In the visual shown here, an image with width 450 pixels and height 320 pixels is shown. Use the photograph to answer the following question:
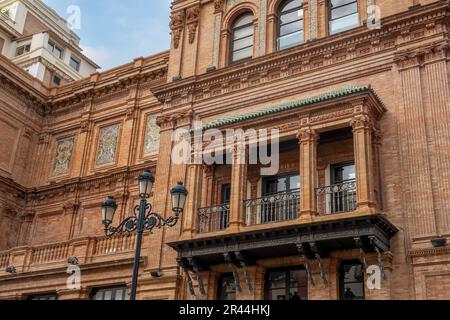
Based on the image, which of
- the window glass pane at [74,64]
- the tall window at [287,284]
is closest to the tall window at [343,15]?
the tall window at [287,284]

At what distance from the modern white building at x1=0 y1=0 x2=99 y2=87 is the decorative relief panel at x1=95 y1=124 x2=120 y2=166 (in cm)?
995

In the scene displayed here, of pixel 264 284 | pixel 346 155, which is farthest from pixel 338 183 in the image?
pixel 264 284

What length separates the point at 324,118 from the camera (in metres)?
17.7

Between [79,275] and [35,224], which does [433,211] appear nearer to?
[79,275]

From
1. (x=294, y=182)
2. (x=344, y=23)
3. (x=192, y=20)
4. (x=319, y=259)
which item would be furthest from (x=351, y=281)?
(x=192, y=20)

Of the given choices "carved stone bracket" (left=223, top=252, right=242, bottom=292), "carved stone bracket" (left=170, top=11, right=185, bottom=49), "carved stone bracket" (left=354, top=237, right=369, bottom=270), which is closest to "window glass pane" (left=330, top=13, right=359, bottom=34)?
"carved stone bracket" (left=170, top=11, right=185, bottom=49)

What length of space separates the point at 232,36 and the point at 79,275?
35.0ft

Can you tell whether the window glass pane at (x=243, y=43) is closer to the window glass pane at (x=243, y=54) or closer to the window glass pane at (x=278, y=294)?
the window glass pane at (x=243, y=54)

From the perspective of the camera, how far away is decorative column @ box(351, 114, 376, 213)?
15.9 m

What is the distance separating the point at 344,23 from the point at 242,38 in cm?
421

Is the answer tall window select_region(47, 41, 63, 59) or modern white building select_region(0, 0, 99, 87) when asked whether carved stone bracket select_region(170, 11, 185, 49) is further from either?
tall window select_region(47, 41, 63, 59)

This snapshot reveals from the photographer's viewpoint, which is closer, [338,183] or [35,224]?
[338,183]

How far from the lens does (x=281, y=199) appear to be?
1789 cm

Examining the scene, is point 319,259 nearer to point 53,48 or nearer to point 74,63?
point 53,48
